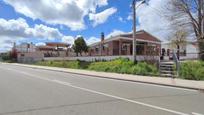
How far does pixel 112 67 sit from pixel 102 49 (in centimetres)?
2949

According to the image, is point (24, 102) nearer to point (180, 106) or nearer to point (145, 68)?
point (180, 106)

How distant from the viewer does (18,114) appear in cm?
977

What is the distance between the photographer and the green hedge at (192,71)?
2181cm

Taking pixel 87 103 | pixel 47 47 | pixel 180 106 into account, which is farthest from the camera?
pixel 47 47

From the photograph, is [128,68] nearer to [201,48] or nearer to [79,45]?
[201,48]

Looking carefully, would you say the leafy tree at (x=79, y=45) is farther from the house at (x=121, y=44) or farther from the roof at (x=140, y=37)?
the roof at (x=140, y=37)

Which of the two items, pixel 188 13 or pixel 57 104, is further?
pixel 188 13

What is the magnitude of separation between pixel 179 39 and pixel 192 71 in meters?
12.0

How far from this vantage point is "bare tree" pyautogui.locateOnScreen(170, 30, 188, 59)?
33.1m

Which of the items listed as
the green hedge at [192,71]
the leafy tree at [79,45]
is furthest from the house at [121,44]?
the green hedge at [192,71]

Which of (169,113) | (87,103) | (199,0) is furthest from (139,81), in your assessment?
(199,0)

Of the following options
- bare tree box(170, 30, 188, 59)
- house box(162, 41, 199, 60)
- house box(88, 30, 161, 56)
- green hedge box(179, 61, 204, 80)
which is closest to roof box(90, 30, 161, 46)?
house box(88, 30, 161, 56)

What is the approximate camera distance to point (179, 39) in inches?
1344

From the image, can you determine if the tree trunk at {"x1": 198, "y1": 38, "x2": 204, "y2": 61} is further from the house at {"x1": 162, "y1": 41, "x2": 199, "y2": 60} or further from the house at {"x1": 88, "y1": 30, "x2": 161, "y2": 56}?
the house at {"x1": 88, "y1": 30, "x2": 161, "y2": 56}
